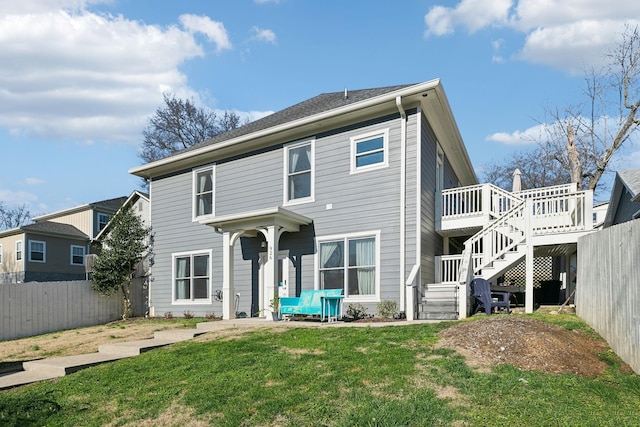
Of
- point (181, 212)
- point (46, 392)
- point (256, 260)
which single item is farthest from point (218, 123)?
point (46, 392)

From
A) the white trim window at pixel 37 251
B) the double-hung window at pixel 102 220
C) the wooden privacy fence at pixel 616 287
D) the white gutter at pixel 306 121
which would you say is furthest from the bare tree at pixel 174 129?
the wooden privacy fence at pixel 616 287

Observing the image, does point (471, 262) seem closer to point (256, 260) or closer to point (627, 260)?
point (627, 260)

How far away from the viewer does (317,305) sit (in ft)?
36.9

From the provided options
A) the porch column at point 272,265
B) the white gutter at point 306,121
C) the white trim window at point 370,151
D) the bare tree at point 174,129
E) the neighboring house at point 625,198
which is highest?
the bare tree at point 174,129

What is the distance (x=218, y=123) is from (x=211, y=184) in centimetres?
1983

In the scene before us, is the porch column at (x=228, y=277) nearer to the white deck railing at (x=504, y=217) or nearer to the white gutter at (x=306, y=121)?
the white gutter at (x=306, y=121)

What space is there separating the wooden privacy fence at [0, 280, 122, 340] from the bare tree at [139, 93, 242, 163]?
18419mm

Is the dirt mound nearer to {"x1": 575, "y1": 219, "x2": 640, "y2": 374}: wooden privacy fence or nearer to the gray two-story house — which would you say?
{"x1": 575, "y1": 219, "x2": 640, "y2": 374}: wooden privacy fence

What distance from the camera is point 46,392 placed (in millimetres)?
6895

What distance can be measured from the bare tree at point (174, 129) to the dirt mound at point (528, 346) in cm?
2931

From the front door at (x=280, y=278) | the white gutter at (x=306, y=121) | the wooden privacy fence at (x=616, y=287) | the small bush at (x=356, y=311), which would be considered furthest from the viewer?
the front door at (x=280, y=278)

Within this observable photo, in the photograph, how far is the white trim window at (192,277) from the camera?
15.2 meters

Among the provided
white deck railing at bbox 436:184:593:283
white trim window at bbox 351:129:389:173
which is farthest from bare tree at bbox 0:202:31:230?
white deck railing at bbox 436:184:593:283

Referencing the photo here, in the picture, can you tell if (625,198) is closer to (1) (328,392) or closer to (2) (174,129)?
(1) (328,392)
